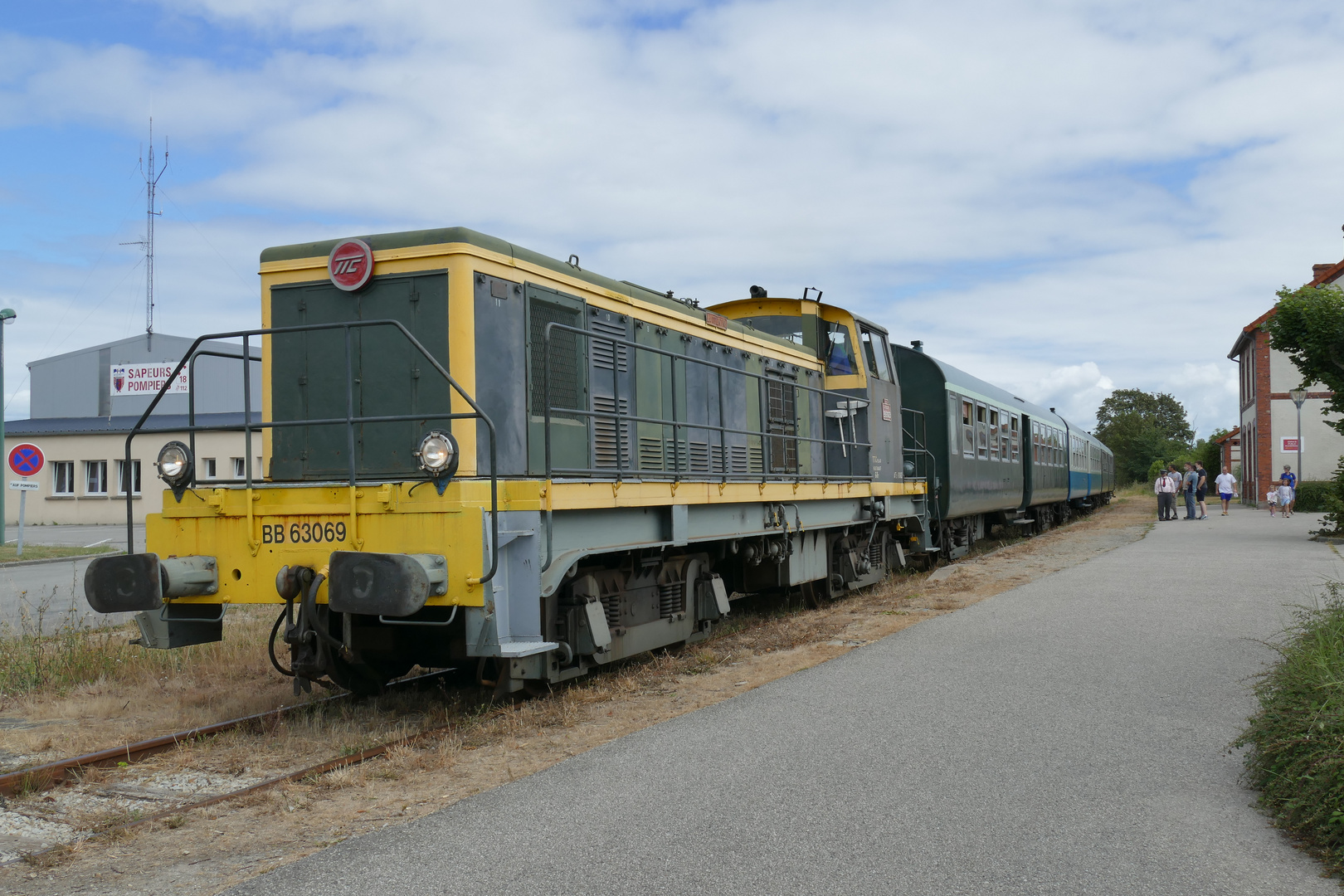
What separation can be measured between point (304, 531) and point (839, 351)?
7.61 meters

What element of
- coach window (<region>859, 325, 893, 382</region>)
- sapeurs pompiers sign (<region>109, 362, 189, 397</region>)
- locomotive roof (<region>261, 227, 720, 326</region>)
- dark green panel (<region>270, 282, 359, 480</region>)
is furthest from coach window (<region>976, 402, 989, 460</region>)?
sapeurs pompiers sign (<region>109, 362, 189, 397</region>)

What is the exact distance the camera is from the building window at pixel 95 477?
3206 cm

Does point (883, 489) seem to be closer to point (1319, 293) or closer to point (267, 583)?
point (267, 583)

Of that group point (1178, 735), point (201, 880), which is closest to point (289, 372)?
point (201, 880)

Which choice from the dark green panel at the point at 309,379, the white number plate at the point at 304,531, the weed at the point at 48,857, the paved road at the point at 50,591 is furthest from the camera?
the paved road at the point at 50,591

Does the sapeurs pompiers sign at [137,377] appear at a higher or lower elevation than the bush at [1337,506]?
higher

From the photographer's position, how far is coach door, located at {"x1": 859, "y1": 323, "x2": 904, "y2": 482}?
11.9 m

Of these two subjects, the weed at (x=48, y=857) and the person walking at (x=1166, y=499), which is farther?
the person walking at (x=1166, y=499)

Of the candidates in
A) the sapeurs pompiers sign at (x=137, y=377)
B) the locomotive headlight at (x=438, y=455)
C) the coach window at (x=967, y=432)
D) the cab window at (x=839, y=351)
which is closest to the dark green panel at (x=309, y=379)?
the locomotive headlight at (x=438, y=455)

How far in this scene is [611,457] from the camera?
7.58 m

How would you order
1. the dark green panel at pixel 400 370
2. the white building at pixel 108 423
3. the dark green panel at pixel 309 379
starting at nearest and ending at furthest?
the dark green panel at pixel 400 370 < the dark green panel at pixel 309 379 < the white building at pixel 108 423

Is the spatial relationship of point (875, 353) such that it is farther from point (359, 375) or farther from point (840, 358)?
point (359, 375)

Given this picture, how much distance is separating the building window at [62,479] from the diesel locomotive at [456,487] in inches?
1155

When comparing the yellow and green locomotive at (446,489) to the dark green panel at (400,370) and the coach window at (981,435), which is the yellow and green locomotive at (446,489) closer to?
the dark green panel at (400,370)
